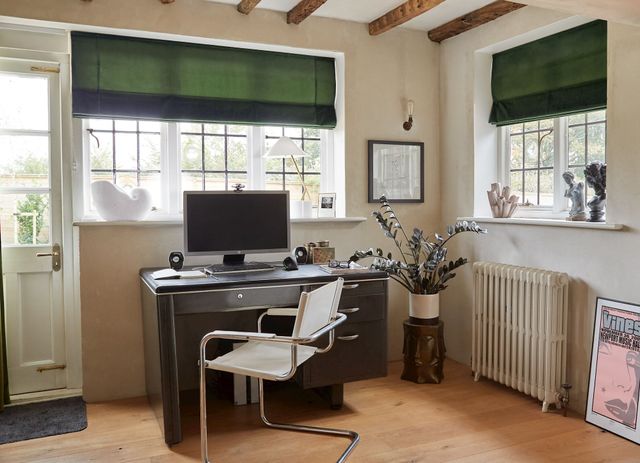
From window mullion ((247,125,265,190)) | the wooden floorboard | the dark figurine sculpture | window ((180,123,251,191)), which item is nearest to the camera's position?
the wooden floorboard

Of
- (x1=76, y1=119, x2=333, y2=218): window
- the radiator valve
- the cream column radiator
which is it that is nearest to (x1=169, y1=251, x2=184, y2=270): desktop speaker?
(x1=76, y1=119, x2=333, y2=218): window

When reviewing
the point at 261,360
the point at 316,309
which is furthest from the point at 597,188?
the point at 261,360

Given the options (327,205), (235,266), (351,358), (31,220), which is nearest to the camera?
(351,358)

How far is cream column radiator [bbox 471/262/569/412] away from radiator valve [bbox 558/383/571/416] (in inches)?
1.0

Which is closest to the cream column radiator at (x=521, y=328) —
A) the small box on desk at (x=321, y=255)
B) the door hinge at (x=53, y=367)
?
the small box on desk at (x=321, y=255)

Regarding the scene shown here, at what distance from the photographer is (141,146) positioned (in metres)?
3.68

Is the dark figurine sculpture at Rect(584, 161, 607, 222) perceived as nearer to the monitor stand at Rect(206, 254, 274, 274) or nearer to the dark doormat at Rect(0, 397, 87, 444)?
the monitor stand at Rect(206, 254, 274, 274)

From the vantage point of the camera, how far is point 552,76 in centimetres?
351

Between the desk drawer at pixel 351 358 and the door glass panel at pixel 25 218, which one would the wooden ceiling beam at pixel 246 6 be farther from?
the desk drawer at pixel 351 358

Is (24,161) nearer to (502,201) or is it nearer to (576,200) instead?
(502,201)

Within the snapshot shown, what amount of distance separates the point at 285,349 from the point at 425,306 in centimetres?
123

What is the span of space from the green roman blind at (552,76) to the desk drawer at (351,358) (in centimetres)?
173

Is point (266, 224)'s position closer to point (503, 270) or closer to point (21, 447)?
point (503, 270)

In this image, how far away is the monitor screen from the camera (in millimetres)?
3266
